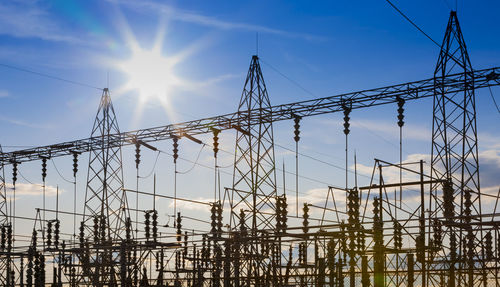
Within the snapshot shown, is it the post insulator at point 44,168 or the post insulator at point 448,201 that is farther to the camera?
the post insulator at point 44,168

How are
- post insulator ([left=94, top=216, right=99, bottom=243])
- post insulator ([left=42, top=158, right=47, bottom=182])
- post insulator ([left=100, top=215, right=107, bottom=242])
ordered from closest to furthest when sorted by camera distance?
1. post insulator ([left=100, top=215, right=107, bottom=242])
2. post insulator ([left=94, top=216, right=99, bottom=243])
3. post insulator ([left=42, top=158, right=47, bottom=182])

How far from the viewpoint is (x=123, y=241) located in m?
29.8

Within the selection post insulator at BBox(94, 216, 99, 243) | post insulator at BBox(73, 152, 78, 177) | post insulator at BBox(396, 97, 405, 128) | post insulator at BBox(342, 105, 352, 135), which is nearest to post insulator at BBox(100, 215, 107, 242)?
post insulator at BBox(94, 216, 99, 243)

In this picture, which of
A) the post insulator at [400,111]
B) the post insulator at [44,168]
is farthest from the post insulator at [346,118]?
the post insulator at [44,168]

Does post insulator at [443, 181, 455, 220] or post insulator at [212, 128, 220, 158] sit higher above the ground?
post insulator at [212, 128, 220, 158]

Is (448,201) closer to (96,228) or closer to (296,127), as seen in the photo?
(296,127)

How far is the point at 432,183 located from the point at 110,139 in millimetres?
18200

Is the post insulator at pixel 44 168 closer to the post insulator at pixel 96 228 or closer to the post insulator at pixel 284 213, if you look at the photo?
the post insulator at pixel 96 228

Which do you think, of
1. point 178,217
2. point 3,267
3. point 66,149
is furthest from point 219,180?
point 3,267

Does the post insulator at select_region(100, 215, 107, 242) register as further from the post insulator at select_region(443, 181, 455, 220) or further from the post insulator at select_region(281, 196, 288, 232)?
the post insulator at select_region(443, 181, 455, 220)

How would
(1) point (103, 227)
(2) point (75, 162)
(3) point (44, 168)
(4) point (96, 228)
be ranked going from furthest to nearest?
(3) point (44, 168) → (2) point (75, 162) → (4) point (96, 228) → (1) point (103, 227)

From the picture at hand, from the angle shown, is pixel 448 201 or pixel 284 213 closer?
pixel 448 201

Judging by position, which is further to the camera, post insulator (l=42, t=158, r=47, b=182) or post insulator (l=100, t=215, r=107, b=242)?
post insulator (l=42, t=158, r=47, b=182)

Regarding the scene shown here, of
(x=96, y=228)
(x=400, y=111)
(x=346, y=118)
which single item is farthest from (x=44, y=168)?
(x=400, y=111)
